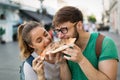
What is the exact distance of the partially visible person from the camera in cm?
310

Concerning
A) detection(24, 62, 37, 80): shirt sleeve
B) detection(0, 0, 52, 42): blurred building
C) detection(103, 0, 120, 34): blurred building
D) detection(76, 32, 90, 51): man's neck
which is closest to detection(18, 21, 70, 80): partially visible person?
detection(24, 62, 37, 80): shirt sleeve

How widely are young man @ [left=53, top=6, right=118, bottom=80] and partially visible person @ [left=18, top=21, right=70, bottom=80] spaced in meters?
0.26

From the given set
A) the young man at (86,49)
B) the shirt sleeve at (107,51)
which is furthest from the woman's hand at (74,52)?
the shirt sleeve at (107,51)

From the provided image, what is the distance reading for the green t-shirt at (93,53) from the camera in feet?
9.48

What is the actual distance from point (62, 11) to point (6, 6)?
39.1 meters

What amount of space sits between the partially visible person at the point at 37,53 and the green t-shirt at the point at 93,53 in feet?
0.30

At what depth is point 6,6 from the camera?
41250 mm

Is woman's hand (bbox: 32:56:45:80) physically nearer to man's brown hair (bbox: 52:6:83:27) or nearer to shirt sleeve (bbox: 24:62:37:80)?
shirt sleeve (bbox: 24:62:37:80)

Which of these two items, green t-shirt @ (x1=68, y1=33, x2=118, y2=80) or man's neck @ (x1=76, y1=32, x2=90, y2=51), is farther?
man's neck @ (x1=76, y1=32, x2=90, y2=51)

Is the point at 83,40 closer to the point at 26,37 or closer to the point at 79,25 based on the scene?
the point at 79,25

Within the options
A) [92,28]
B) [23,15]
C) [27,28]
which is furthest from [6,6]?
[27,28]

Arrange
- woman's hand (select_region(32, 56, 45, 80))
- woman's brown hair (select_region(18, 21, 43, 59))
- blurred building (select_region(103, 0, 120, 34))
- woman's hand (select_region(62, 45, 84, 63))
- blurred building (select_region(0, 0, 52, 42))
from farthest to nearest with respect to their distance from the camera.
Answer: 1. blurred building (select_region(103, 0, 120, 34))
2. blurred building (select_region(0, 0, 52, 42))
3. woman's brown hair (select_region(18, 21, 43, 59))
4. woman's hand (select_region(32, 56, 45, 80))
5. woman's hand (select_region(62, 45, 84, 63))

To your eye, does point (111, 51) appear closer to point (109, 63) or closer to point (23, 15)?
point (109, 63)

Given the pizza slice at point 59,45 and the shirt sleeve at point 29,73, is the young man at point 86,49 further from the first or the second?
the shirt sleeve at point 29,73
